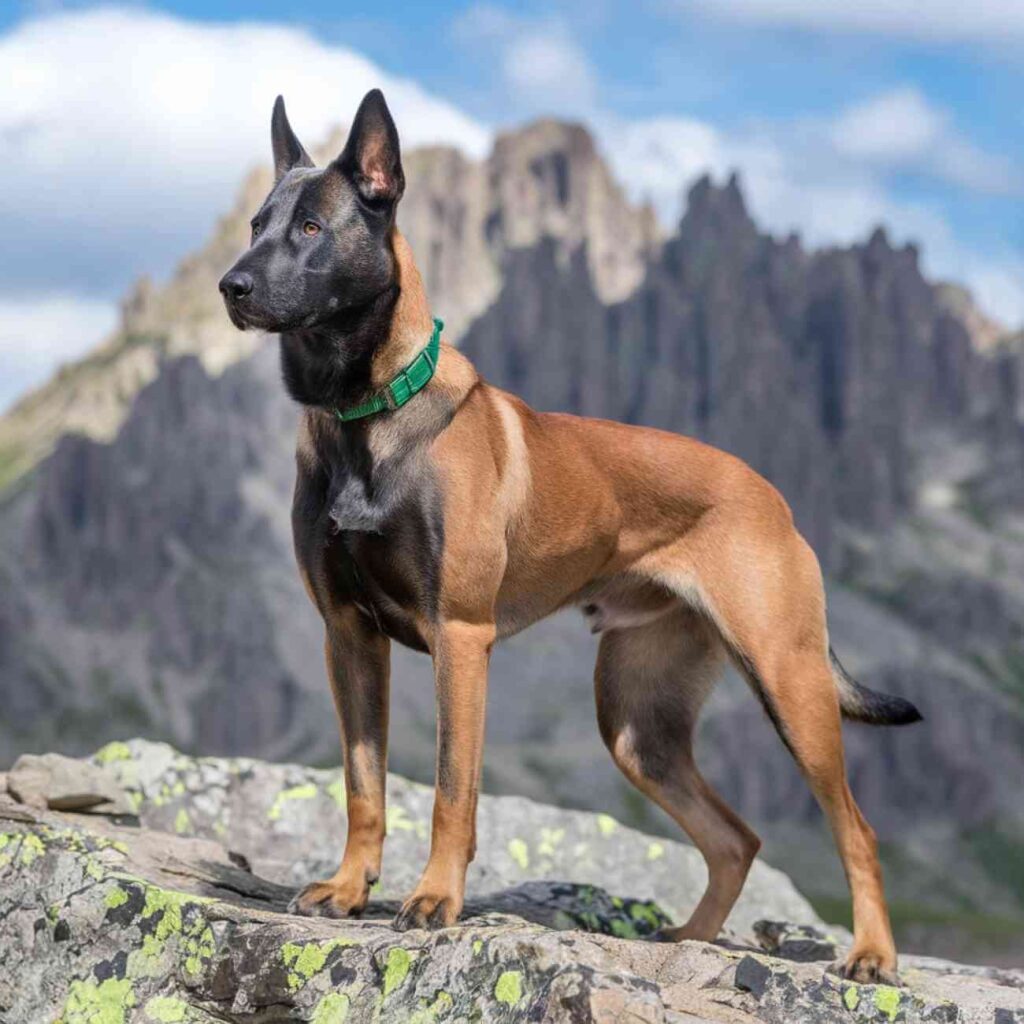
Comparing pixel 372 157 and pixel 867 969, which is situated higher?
pixel 372 157

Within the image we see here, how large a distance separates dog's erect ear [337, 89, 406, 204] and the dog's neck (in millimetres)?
507

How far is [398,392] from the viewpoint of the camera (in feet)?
34.2

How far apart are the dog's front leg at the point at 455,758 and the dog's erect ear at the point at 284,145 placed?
12.4 ft

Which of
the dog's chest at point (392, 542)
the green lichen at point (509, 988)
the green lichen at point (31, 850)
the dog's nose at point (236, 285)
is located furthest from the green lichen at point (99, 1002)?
the dog's nose at point (236, 285)

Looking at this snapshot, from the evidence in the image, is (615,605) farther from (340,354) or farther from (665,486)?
(340,354)

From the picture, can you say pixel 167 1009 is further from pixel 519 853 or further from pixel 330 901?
pixel 519 853

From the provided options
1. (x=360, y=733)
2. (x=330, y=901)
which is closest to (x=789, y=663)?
(x=360, y=733)

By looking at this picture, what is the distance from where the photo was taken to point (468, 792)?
33.0 feet

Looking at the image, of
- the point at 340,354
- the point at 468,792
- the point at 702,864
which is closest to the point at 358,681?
the point at 468,792

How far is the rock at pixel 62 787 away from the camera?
13.4 meters

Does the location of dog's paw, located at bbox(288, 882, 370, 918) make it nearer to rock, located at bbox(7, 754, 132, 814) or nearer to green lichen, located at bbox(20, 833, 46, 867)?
green lichen, located at bbox(20, 833, 46, 867)

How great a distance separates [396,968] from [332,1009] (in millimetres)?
466

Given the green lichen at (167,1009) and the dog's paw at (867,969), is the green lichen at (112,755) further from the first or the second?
the dog's paw at (867,969)

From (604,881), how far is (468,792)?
8.36 metres
